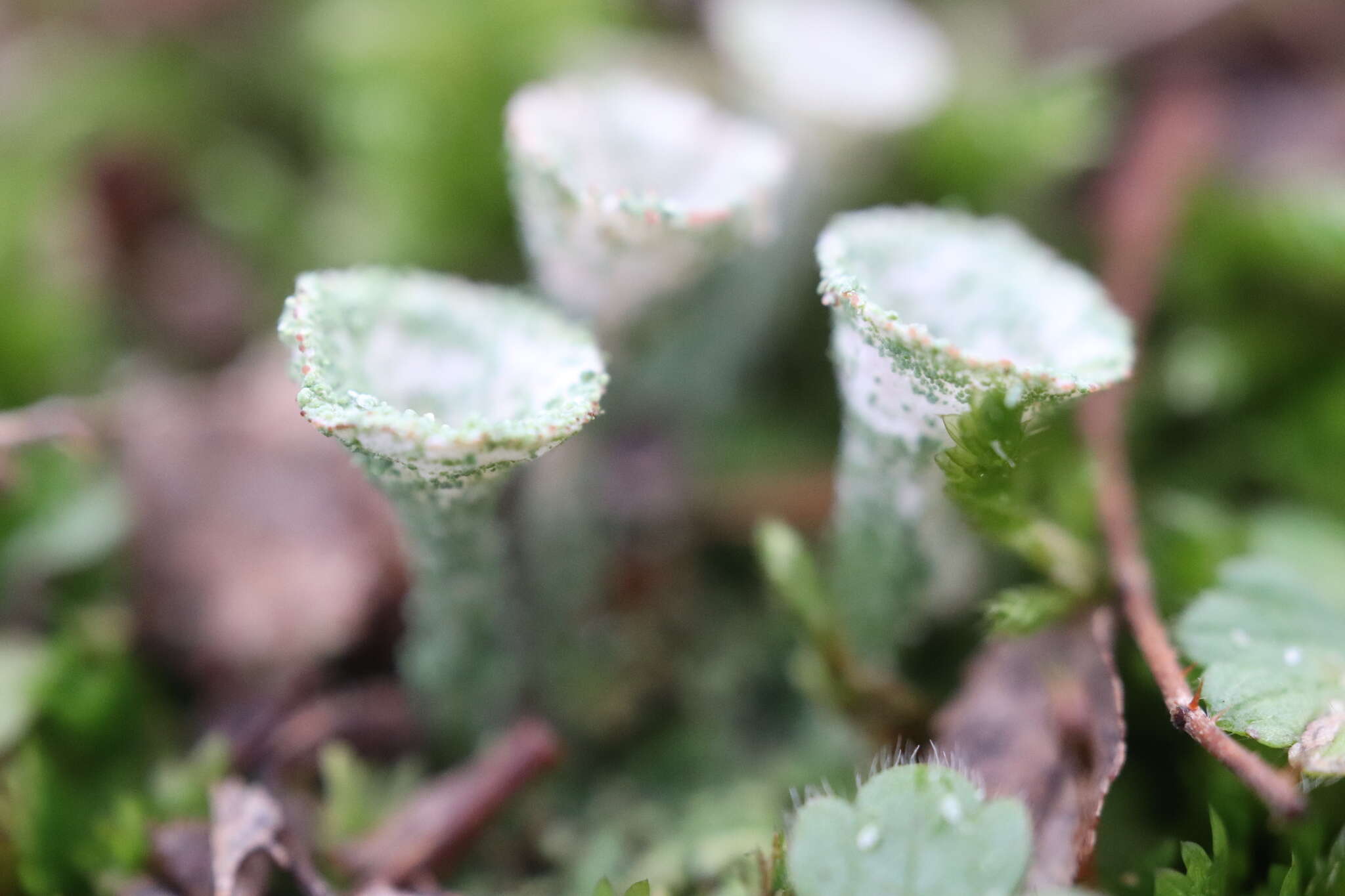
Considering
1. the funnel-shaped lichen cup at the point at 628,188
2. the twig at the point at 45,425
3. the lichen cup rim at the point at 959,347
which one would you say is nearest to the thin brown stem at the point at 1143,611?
the lichen cup rim at the point at 959,347

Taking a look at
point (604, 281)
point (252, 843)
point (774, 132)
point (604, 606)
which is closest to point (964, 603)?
point (604, 606)

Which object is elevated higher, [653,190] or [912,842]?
[653,190]

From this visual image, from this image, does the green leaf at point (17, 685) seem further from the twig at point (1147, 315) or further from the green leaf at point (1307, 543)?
the green leaf at point (1307, 543)

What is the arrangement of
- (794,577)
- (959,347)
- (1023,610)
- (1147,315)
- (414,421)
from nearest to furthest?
(414,421), (959,347), (1023,610), (794,577), (1147,315)

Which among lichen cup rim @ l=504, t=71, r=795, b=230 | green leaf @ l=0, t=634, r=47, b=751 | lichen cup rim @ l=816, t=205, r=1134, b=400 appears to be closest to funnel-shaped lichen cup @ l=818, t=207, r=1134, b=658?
lichen cup rim @ l=816, t=205, r=1134, b=400

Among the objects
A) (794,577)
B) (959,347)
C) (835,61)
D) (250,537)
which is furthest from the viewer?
(835,61)

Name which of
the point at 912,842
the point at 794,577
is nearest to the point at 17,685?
the point at 794,577

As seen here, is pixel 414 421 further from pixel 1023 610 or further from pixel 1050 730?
pixel 1050 730

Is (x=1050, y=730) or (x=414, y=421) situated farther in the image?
(x=1050, y=730)
